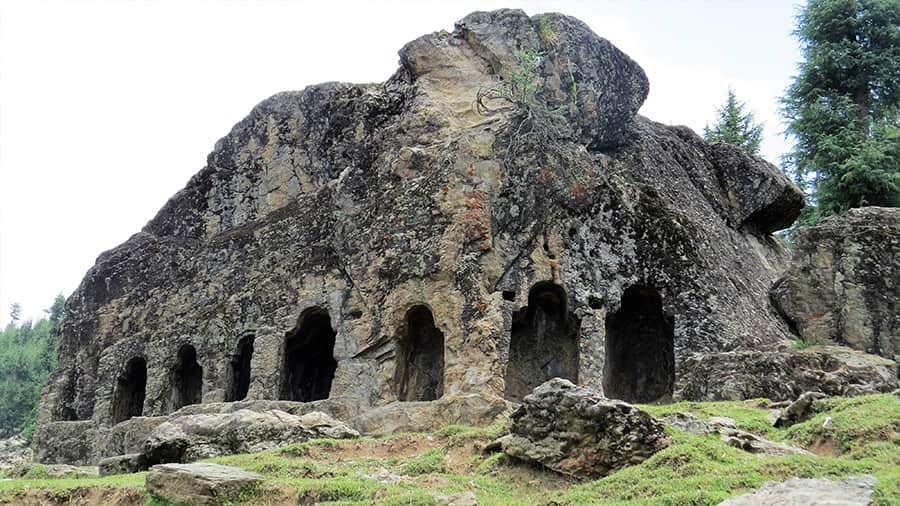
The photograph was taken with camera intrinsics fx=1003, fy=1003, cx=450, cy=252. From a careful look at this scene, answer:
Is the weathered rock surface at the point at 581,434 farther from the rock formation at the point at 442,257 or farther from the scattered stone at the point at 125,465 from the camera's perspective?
the scattered stone at the point at 125,465

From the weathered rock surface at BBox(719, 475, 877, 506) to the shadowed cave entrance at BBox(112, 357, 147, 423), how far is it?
2219 cm

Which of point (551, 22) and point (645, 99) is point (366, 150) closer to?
point (551, 22)

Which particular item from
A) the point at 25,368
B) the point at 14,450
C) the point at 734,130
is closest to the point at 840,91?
the point at 734,130

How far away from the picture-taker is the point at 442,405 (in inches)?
808

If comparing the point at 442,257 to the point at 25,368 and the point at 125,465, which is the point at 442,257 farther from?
the point at 25,368

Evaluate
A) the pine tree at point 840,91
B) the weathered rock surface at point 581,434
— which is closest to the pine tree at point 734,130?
the pine tree at point 840,91

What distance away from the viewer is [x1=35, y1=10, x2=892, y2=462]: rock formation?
73.5ft

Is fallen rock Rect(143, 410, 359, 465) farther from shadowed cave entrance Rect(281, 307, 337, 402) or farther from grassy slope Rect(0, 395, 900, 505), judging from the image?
Answer: shadowed cave entrance Rect(281, 307, 337, 402)

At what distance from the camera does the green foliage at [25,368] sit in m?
50.7

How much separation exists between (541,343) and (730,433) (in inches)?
355

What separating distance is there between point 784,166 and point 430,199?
1528 centimetres

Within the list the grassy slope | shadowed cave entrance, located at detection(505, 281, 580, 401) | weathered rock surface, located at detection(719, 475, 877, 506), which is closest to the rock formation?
shadowed cave entrance, located at detection(505, 281, 580, 401)

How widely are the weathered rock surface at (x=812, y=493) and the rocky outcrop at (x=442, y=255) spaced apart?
30.0 feet

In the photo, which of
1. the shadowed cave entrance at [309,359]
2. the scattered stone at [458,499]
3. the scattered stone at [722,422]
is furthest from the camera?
the shadowed cave entrance at [309,359]
